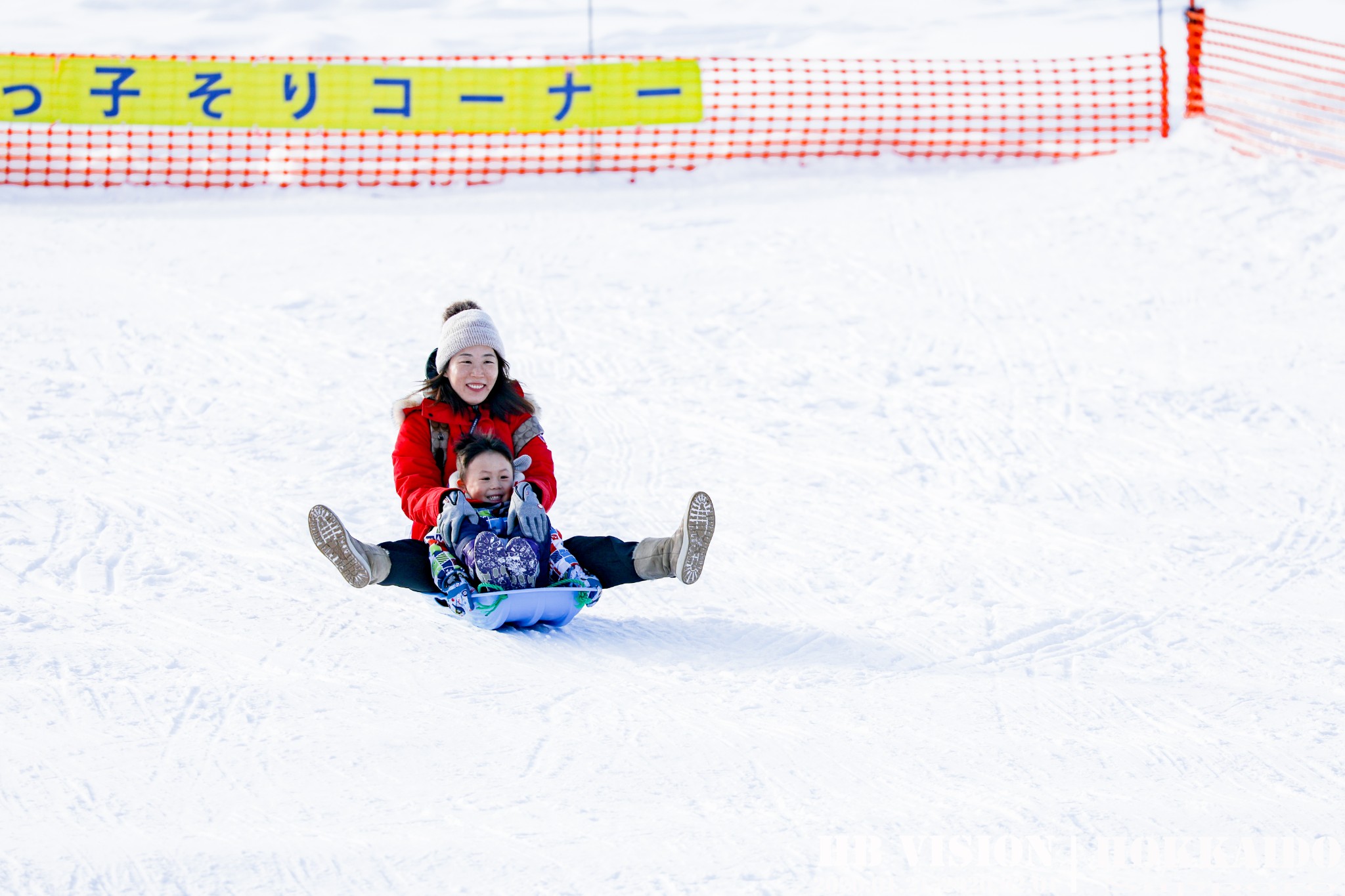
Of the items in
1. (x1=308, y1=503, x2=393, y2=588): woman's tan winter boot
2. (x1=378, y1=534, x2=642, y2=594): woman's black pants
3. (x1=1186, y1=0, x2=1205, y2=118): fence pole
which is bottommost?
(x1=378, y1=534, x2=642, y2=594): woman's black pants

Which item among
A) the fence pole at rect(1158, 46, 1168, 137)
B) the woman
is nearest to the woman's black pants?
the woman

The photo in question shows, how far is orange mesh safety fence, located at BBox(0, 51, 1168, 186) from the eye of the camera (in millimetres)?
9320

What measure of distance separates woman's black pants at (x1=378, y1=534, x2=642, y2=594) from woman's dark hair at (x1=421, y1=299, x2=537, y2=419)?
16.8 inches

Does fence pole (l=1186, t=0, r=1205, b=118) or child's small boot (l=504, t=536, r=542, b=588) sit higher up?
fence pole (l=1186, t=0, r=1205, b=118)

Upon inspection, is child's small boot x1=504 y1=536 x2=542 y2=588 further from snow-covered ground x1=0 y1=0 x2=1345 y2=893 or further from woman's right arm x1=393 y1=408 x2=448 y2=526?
woman's right arm x1=393 y1=408 x2=448 y2=526

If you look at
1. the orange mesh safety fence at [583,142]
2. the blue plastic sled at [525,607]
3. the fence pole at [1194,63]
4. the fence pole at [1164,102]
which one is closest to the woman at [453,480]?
the blue plastic sled at [525,607]

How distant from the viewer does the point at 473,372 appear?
4.23 m

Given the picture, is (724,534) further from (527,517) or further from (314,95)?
(314,95)

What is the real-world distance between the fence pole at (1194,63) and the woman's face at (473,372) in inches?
270

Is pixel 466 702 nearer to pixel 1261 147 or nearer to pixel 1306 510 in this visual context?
pixel 1306 510

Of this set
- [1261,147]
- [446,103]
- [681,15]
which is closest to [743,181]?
[446,103]

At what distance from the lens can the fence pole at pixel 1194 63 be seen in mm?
9516

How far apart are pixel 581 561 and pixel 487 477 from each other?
14.9 inches

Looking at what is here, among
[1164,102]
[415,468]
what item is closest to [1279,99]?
[1164,102]
